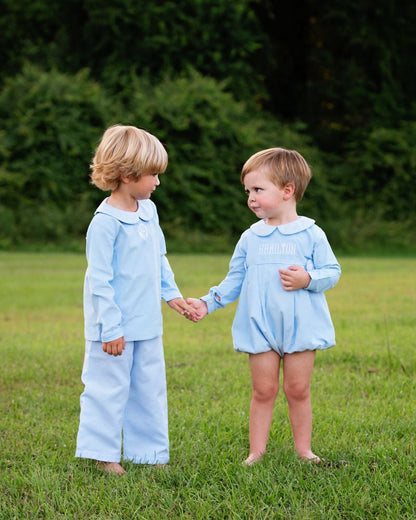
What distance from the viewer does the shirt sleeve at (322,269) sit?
11.9 ft

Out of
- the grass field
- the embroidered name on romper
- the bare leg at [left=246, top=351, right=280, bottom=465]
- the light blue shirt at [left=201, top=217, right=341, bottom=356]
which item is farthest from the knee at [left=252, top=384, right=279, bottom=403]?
the embroidered name on romper

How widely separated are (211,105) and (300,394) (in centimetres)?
1896

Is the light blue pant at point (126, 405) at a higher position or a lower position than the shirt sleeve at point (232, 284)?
lower

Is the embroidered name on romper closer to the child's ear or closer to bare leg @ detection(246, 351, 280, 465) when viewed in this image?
the child's ear

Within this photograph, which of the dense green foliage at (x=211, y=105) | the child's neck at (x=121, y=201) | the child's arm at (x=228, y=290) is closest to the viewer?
the child's neck at (x=121, y=201)

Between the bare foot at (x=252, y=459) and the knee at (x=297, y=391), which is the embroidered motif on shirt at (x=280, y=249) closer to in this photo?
the knee at (x=297, y=391)

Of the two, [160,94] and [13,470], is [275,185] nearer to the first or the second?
[13,470]

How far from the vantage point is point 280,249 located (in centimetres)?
371

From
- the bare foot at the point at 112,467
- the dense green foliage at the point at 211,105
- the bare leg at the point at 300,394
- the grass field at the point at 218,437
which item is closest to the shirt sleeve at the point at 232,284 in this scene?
the bare leg at the point at 300,394

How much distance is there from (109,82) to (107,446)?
66.7ft

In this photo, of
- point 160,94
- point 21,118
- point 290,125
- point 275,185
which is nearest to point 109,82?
point 160,94

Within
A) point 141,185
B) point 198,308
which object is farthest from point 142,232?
point 198,308

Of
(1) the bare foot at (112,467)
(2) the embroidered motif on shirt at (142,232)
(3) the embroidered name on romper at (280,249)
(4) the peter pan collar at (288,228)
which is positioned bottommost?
(1) the bare foot at (112,467)

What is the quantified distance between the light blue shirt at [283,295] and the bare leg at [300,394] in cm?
7
